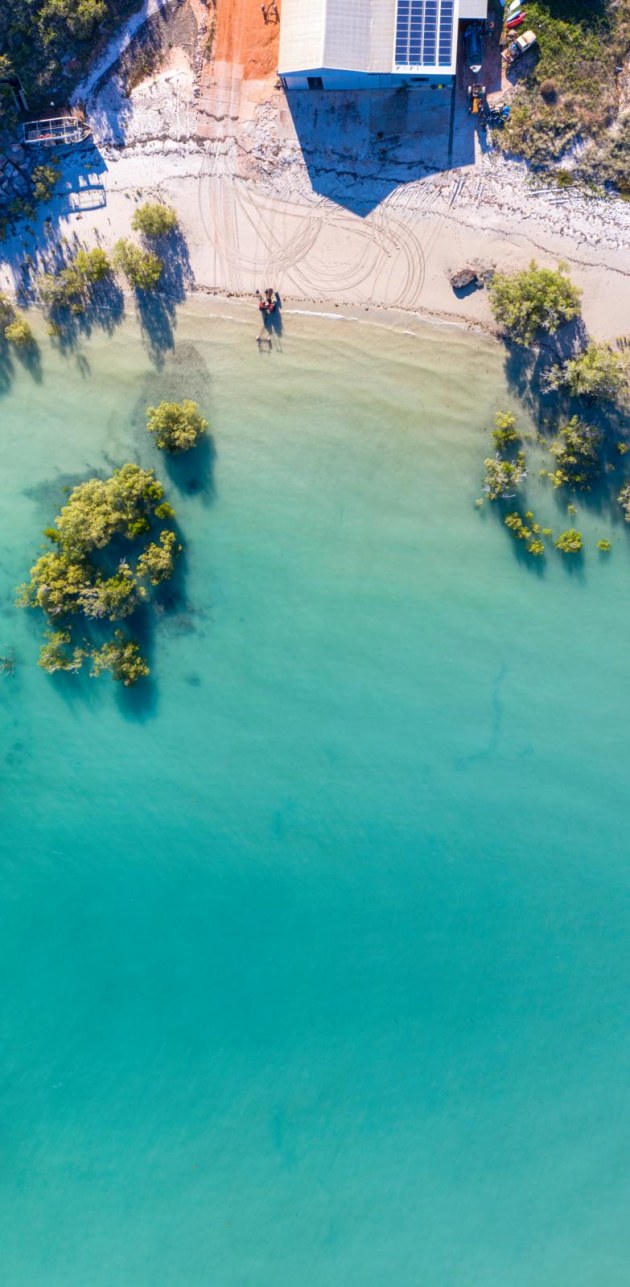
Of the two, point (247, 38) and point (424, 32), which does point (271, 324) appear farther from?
point (424, 32)

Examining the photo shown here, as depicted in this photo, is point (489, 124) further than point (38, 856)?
No

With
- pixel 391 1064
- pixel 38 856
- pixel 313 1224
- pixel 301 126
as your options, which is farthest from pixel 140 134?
pixel 313 1224

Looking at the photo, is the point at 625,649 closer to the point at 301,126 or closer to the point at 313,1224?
the point at 301,126

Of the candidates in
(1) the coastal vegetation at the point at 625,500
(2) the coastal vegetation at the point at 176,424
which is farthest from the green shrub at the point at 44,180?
(1) the coastal vegetation at the point at 625,500

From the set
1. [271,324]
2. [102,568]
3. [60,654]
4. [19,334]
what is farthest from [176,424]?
[60,654]

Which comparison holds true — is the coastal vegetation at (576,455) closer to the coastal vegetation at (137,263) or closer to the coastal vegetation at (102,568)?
the coastal vegetation at (102,568)

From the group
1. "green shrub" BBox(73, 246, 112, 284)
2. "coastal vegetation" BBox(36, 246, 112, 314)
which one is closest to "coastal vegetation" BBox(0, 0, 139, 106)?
"green shrub" BBox(73, 246, 112, 284)

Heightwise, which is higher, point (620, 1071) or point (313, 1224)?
point (620, 1071)
